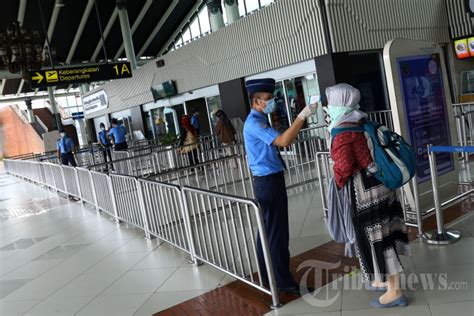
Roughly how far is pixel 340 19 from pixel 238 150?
14.2 feet

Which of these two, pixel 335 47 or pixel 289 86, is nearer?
pixel 335 47

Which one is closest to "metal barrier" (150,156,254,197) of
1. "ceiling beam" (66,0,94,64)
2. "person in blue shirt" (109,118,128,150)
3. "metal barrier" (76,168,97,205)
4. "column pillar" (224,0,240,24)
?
"metal barrier" (76,168,97,205)

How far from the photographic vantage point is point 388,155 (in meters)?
3.07

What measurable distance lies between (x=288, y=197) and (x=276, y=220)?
3959 millimetres

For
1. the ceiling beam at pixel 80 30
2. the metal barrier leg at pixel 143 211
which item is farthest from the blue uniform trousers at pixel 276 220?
the ceiling beam at pixel 80 30

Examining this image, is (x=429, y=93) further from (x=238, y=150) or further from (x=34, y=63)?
(x=34, y=63)

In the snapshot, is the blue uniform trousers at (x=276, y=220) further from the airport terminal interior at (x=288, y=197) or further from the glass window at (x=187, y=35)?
the glass window at (x=187, y=35)

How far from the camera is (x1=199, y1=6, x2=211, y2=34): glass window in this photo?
1049 inches

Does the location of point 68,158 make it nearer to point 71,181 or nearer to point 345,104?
point 71,181

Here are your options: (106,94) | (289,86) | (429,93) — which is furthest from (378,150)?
(106,94)

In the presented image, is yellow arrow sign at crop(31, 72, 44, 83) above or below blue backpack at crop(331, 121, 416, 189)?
above

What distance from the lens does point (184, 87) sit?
18.2 m

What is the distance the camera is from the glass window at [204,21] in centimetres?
2664

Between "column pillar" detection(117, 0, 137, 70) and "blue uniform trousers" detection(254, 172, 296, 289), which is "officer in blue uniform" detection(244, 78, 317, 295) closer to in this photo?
"blue uniform trousers" detection(254, 172, 296, 289)
